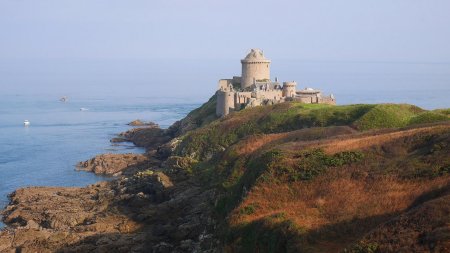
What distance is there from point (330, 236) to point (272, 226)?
2612mm

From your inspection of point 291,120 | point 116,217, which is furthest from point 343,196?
point 291,120

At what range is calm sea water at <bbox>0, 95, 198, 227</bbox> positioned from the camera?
6166cm

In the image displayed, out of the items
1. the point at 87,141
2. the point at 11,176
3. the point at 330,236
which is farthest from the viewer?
the point at 87,141

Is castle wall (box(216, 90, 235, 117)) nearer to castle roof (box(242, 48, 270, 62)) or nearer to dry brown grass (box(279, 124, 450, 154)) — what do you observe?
castle roof (box(242, 48, 270, 62))

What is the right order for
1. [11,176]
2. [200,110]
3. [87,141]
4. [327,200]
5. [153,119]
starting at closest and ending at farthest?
[327,200]
[11,176]
[200,110]
[87,141]
[153,119]

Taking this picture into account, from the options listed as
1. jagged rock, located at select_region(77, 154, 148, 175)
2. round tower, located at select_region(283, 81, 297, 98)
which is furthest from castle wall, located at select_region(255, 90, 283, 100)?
jagged rock, located at select_region(77, 154, 148, 175)

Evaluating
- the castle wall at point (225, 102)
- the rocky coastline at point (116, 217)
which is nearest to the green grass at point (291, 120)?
the castle wall at point (225, 102)

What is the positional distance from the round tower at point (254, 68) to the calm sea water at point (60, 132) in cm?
1843

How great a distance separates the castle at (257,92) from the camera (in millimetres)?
65312

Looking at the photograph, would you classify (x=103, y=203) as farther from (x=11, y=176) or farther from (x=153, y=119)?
(x=153, y=119)

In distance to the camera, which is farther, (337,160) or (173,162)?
(173,162)

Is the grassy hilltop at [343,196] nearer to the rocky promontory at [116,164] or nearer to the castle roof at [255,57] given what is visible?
the rocky promontory at [116,164]

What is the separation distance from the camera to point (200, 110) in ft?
267

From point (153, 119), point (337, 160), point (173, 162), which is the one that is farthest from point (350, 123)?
point (153, 119)
